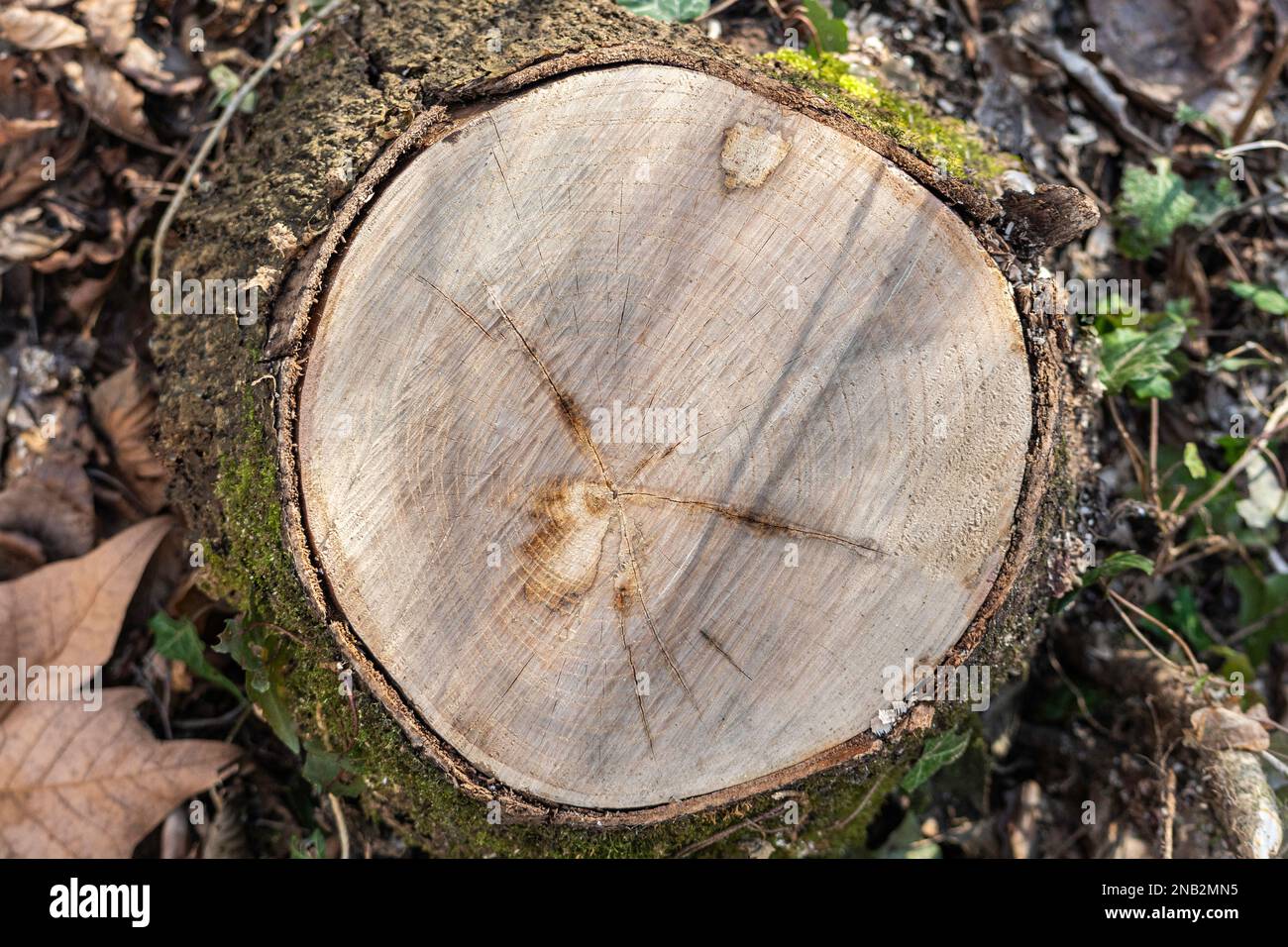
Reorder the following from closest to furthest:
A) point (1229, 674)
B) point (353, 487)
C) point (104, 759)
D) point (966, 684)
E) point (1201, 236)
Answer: point (353, 487)
point (966, 684)
point (104, 759)
point (1229, 674)
point (1201, 236)

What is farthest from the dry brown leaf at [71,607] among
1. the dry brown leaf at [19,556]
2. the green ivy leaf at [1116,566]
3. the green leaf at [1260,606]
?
the green leaf at [1260,606]

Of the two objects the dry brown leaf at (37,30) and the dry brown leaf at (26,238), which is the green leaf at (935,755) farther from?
the dry brown leaf at (37,30)

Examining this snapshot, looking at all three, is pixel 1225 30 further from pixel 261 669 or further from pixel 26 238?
pixel 26 238

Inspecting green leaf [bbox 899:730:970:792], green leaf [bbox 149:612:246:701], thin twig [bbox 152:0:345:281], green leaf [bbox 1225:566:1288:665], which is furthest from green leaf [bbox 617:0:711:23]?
green leaf [bbox 1225:566:1288:665]

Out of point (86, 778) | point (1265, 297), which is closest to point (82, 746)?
point (86, 778)

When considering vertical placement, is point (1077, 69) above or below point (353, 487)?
above
